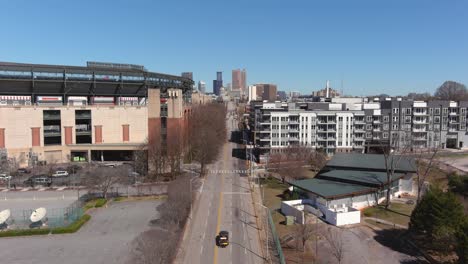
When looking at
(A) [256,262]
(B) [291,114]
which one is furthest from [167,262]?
(B) [291,114]

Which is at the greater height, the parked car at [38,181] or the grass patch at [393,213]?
the parked car at [38,181]

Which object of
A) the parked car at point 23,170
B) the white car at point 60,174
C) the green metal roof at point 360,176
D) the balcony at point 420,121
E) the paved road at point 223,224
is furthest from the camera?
the balcony at point 420,121

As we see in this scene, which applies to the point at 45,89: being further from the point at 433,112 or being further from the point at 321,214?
the point at 433,112

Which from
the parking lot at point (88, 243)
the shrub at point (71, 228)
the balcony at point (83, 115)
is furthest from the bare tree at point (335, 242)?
the balcony at point (83, 115)

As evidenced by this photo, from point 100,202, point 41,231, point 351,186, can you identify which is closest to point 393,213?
point 351,186

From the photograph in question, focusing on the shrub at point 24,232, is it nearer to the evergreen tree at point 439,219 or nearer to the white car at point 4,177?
the white car at point 4,177

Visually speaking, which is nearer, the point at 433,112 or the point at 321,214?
the point at 321,214
